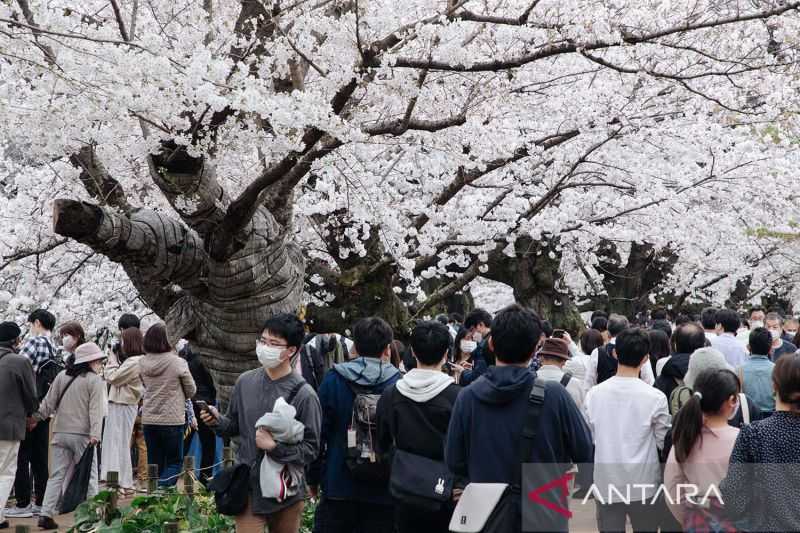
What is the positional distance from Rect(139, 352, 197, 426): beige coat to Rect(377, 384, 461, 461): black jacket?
476 centimetres

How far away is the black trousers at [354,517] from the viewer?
5.46 metres

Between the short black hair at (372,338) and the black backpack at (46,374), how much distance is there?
17.0ft

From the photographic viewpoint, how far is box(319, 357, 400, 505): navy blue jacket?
545cm

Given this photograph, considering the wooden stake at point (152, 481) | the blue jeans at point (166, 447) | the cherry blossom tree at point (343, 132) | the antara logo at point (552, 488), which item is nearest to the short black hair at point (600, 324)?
the cherry blossom tree at point (343, 132)

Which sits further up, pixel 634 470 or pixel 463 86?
pixel 463 86

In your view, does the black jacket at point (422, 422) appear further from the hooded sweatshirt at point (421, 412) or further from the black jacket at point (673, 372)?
the black jacket at point (673, 372)

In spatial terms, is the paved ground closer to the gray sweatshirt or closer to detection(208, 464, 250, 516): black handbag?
the gray sweatshirt

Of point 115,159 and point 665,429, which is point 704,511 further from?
point 115,159

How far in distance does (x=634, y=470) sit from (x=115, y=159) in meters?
5.37

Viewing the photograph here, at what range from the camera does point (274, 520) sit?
17.6 feet

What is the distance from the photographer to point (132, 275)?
9.13 m

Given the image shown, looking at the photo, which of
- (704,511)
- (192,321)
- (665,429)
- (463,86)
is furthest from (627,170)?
(704,511)

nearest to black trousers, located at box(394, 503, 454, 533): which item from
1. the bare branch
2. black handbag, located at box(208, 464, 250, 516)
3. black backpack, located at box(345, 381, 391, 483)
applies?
black backpack, located at box(345, 381, 391, 483)

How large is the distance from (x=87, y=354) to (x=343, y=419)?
4182 millimetres
